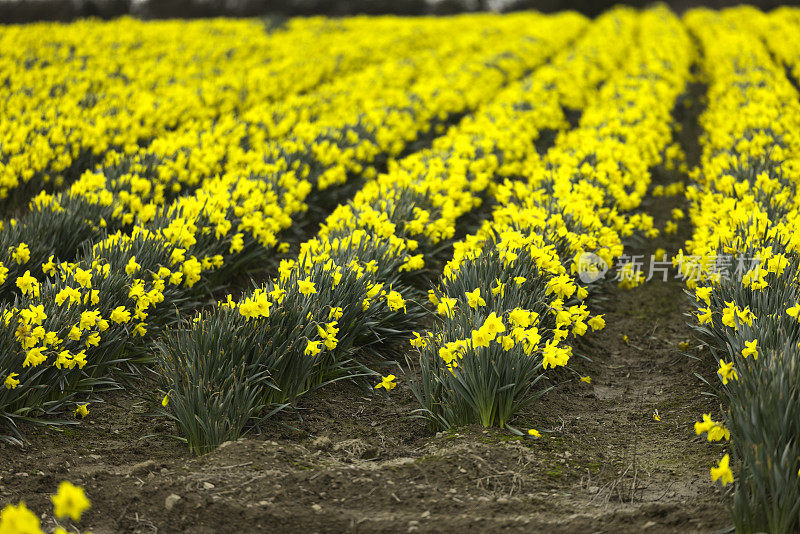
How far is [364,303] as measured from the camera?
194 inches

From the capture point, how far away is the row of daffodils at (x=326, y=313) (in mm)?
4070

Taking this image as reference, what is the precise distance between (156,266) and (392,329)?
6.13ft

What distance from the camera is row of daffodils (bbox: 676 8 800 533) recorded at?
2955 mm

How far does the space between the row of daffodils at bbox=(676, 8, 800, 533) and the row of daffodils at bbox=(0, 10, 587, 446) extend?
2.44m

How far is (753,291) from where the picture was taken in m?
4.62

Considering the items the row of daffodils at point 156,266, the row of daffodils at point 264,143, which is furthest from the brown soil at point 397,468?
the row of daffodils at point 264,143

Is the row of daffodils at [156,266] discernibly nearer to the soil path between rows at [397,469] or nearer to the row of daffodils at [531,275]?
the soil path between rows at [397,469]

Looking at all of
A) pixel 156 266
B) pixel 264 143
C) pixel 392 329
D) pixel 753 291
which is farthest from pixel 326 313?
pixel 264 143

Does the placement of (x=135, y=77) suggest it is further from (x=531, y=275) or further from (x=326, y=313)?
(x=531, y=275)

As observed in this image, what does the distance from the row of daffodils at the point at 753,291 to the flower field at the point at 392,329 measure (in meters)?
0.02

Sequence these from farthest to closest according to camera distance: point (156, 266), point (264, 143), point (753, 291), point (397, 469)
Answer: point (264, 143), point (156, 266), point (753, 291), point (397, 469)

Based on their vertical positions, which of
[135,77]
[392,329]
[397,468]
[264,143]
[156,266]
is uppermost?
[135,77]

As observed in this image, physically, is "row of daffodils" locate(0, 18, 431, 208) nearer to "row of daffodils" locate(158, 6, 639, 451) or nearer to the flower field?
the flower field

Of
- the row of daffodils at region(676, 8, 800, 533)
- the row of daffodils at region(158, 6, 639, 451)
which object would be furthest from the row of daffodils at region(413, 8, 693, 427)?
the row of daffodils at region(676, 8, 800, 533)
